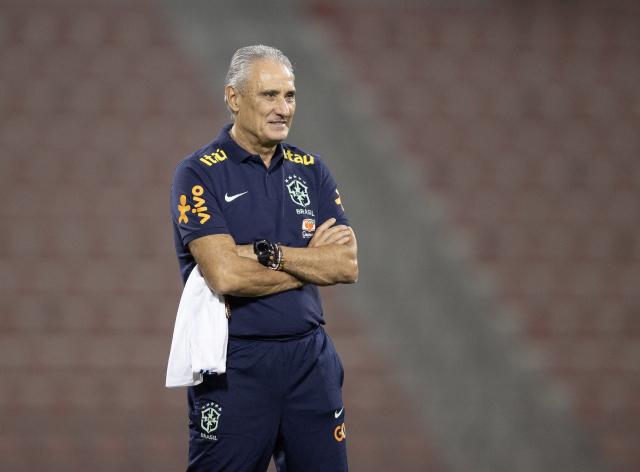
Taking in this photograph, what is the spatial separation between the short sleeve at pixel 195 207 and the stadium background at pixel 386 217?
85.2 inches

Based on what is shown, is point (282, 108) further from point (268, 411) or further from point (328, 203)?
point (268, 411)

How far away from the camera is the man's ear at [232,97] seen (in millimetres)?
1613

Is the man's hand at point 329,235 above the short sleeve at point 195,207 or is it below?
below

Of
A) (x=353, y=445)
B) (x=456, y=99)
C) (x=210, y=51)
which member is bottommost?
(x=353, y=445)

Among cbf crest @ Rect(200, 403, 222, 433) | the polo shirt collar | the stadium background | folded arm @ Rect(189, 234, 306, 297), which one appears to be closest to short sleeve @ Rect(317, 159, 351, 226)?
the polo shirt collar

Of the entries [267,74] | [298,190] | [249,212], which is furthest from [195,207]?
[267,74]

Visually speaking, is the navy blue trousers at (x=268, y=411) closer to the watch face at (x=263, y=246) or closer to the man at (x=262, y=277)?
the man at (x=262, y=277)

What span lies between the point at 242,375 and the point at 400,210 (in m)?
2.41

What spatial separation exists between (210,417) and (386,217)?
7.92 feet

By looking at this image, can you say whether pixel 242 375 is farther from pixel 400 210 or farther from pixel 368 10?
pixel 368 10

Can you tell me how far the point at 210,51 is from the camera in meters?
3.88

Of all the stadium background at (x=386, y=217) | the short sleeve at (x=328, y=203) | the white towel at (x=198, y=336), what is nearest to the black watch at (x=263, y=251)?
the white towel at (x=198, y=336)

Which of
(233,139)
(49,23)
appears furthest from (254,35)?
(233,139)

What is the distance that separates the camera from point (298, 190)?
5.34 feet
